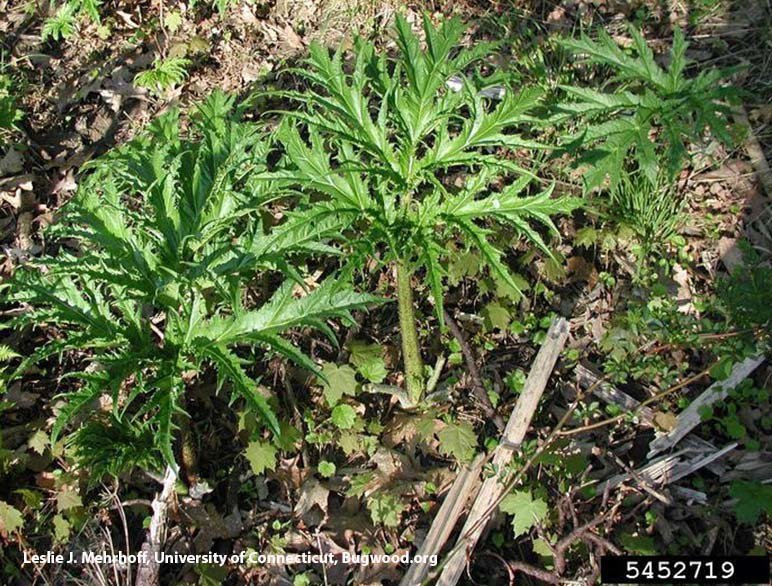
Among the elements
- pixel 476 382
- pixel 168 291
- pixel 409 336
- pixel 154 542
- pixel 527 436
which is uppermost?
pixel 168 291

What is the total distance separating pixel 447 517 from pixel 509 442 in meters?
0.42

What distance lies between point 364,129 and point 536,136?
1.68 meters

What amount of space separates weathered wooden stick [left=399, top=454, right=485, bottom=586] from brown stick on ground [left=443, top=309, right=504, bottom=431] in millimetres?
194

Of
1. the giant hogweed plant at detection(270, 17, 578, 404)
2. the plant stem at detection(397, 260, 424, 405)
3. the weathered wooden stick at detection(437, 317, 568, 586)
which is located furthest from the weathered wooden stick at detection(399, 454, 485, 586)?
the giant hogweed plant at detection(270, 17, 578, 404)

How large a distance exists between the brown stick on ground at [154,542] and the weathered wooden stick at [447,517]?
106cm

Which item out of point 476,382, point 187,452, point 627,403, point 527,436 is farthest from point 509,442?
point 187,452

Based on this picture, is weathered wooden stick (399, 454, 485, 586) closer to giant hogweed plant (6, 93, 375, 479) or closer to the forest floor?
the forest floor

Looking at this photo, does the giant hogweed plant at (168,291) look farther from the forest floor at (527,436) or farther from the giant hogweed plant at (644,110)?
the giant hogweed plant at (644,110)

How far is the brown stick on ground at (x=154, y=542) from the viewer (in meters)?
2.97

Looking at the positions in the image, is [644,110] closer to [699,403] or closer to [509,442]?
[699,403]

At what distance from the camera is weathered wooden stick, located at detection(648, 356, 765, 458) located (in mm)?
3174

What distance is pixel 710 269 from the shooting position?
146 inches

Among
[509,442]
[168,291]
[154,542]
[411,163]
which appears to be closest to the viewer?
[411,163]

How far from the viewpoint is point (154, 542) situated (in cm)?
299
